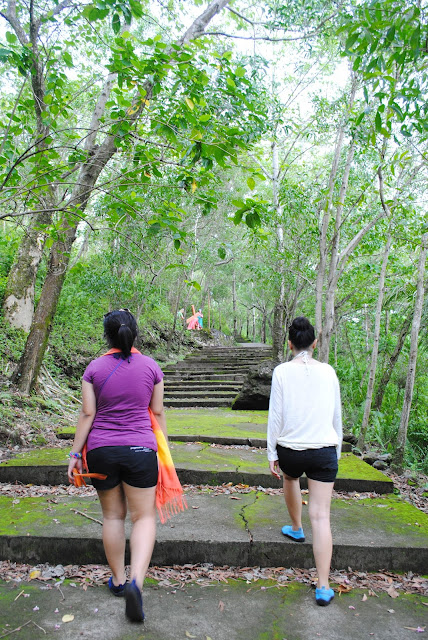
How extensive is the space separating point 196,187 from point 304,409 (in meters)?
2.24

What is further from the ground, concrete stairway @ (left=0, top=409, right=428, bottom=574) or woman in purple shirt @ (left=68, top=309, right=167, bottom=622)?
woman in purple shirt @ (left=68, top=309, right=167, bottom=622)

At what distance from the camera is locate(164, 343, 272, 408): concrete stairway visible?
31.2 feet

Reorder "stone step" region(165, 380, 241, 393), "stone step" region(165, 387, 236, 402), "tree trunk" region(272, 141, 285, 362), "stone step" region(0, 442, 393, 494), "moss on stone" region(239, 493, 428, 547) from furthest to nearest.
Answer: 1. "tree trunk" region(272, 141, 285, 362)
2. "stone step" region(165, 380, 241, 393)
3. "stone step" region(165, 387, 236, 402)
4. "stone step" region(0, 442, 393, 494)
5. "moss on stone" region(239, 493, 428, 547)

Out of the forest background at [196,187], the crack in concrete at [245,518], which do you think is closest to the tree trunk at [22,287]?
the forest background at [196,187]

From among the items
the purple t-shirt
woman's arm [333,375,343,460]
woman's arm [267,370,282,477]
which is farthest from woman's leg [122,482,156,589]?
woman's arm [333,375,343,460]

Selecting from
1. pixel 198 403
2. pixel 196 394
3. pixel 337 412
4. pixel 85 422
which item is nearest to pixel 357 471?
pixel 337 412

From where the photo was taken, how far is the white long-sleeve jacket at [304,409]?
2627mm

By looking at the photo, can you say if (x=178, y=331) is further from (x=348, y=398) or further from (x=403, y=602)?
(x=403, y=602)

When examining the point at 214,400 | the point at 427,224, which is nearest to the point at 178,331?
the point at 214,400

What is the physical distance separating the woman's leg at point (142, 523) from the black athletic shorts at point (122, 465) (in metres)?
0.05

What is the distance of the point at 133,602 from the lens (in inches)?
84.8

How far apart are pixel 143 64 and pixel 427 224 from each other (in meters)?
3.56

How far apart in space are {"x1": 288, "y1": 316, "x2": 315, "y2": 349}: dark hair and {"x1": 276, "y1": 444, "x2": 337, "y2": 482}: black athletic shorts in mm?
659

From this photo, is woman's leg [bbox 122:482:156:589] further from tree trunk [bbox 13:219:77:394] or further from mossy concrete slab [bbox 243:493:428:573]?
tree trunk [bbox 13:219:77:394]
